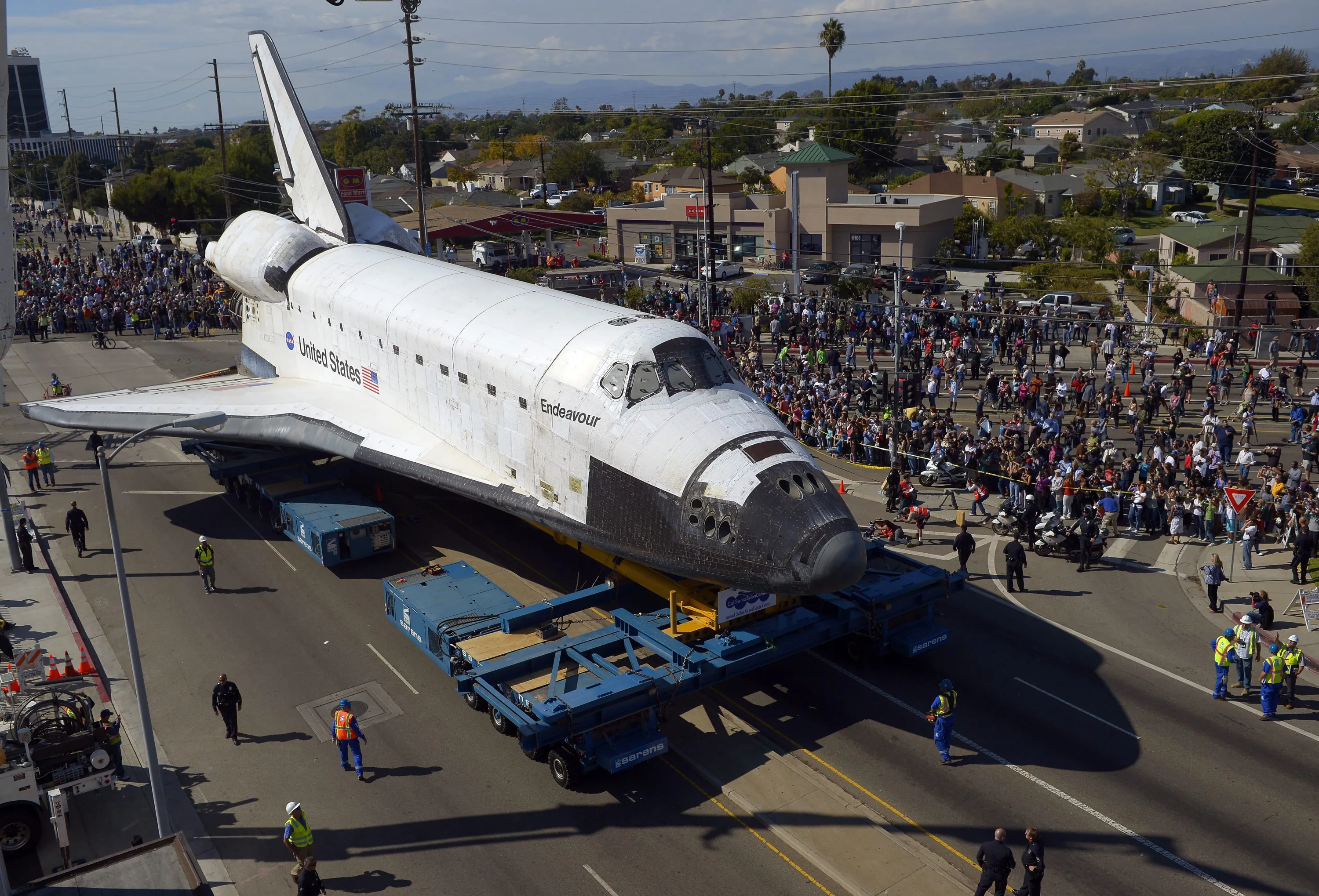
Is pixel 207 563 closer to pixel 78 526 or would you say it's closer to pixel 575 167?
pixel 78 526

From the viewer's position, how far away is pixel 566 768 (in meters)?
14.9

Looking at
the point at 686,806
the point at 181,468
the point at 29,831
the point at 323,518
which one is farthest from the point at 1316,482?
the point at 181,468

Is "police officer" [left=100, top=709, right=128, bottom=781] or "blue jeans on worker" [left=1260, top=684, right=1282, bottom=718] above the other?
"police officer" [left=100, top=709, right=128, bottom=781]

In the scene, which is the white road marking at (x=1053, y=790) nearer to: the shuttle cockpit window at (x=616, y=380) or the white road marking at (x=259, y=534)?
the shuttle cockpit window at (x=616, y=380)

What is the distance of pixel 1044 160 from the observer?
11750 cm

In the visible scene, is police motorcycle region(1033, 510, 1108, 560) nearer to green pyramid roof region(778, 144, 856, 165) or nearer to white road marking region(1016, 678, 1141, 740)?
white road marking region(1016, 678, 1141, 740)

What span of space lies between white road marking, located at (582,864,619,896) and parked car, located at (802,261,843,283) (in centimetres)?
4831

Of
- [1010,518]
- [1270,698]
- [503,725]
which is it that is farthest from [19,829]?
[1010,518]

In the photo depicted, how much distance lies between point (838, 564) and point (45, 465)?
26042 mm

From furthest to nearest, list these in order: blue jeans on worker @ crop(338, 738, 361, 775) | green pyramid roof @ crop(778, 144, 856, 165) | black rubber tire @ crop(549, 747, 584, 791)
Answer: green pyramid roof @ crop(778, 144, 856, 165) → blue jeans on worker @ crop(338, 738, 361, 775) → black rubber tire @ crop(549, 747, 584, 791)

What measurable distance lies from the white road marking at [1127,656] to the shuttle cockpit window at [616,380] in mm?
10032

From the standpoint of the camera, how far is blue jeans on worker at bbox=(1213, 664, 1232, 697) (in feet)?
55.3

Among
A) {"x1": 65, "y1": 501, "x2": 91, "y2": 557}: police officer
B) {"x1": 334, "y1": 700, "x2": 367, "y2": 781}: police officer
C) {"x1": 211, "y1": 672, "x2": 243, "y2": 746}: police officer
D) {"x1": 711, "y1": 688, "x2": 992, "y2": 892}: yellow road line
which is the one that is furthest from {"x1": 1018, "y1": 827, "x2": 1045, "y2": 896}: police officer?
{"x1": 65, "y1": 501, "x2": 91, "y2": 557}: police officer

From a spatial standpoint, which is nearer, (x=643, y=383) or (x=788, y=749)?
(x=788, y=749)
